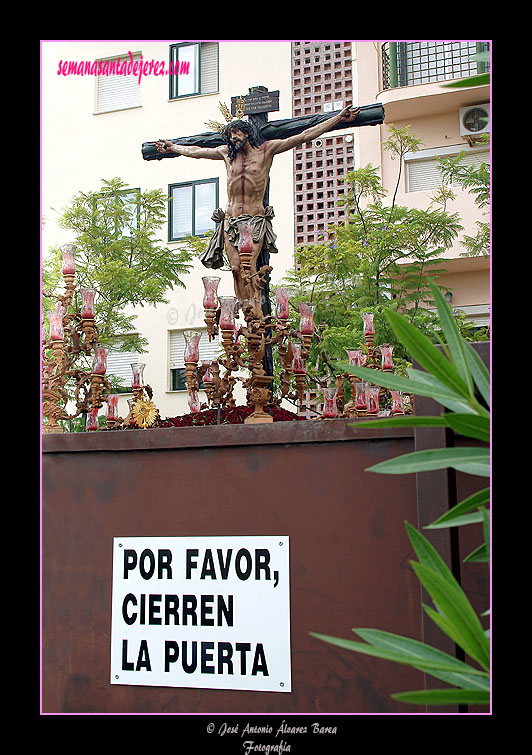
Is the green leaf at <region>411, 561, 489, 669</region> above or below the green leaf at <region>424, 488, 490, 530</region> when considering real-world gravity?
below

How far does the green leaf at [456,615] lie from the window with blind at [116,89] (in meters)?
18.7

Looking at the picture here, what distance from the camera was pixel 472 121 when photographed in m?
17.0

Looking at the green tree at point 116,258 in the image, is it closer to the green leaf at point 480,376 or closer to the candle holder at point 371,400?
the candle holder at point 371,400

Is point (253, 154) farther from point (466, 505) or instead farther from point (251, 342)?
point (466, 505)

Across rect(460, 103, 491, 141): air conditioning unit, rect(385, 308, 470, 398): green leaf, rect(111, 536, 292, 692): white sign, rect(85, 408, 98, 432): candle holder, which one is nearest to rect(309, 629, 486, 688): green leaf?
rect(385, 308, 470, 398): green leaf

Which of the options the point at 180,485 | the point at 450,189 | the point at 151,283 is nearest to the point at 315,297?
the point at 151,283

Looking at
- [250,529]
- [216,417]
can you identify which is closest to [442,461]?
[250,529]

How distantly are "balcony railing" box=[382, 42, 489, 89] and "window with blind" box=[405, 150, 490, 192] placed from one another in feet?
5.25

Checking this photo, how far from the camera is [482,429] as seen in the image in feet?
7.72

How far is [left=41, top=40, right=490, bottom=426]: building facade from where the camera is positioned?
55.3 ft

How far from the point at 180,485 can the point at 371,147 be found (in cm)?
1442

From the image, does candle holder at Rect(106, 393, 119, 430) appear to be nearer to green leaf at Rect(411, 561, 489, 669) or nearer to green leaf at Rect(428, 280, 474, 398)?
green leaf at Rect(428, 280, 474, 398)

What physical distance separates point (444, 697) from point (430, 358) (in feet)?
2.90

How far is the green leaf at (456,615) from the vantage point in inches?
83.6
